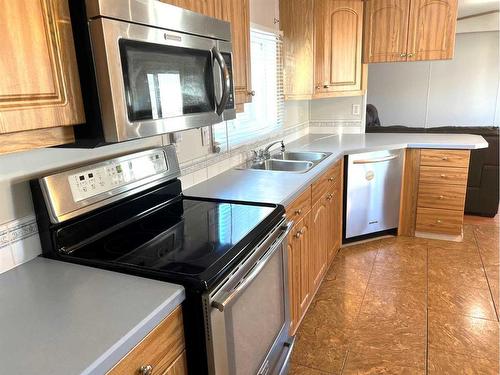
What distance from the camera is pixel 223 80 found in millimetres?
1472

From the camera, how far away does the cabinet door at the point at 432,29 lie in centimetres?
311

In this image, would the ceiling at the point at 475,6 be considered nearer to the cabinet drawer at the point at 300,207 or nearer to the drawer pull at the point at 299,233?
the cabinet drawer at the point at 300,207

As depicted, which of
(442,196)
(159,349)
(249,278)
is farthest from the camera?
(442,196)

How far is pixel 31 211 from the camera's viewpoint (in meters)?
1.22

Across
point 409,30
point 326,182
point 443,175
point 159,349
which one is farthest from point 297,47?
point 159,349

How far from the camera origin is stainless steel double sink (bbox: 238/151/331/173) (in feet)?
8.71

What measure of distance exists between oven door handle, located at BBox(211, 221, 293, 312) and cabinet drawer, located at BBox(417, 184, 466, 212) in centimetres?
212

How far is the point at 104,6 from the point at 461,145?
2976 millimetres

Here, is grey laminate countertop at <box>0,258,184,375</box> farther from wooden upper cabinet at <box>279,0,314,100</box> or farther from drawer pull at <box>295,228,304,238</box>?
wooden upper cabinet at <box>279,0,314,100</box>

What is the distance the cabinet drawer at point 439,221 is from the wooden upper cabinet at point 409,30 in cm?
133

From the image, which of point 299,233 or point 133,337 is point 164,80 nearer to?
point 133,337

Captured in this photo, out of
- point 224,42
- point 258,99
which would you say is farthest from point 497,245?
point 224,42

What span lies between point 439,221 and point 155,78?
299cm

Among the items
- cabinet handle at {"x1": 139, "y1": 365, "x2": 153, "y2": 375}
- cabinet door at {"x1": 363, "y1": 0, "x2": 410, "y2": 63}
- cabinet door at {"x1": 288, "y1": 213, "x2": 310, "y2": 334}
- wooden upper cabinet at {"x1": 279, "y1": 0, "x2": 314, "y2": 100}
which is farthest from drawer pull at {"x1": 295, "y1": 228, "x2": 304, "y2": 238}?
cabinet door at {"x1": 363, "y1": 0, "x2": 410, "y2": 63}
